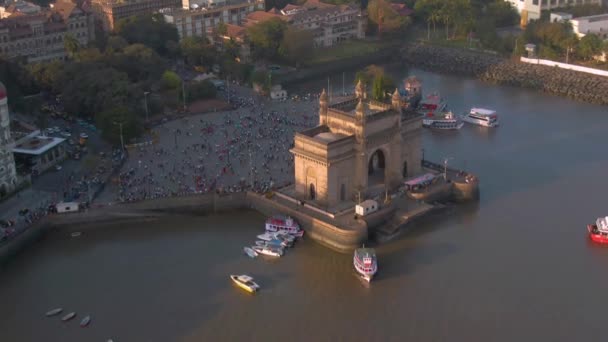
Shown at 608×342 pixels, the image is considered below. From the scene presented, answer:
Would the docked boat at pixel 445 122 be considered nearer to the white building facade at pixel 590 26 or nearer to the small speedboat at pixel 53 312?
the white building facade at pixel 590 26

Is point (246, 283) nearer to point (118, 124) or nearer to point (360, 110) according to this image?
point (360, 110)

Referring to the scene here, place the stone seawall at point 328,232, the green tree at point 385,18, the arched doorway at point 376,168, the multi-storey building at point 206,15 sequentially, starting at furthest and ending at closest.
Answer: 1. the green tree at point 385,18
2. the multi-storey building at point 206,15
3. the arched doorway at point 376,168
4. the stone seawall at point 328,232

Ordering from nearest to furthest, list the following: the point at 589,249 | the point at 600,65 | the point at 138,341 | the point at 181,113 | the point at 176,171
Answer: the point at 138,341, the point at 589,249, the point at 176,171, the point at 181,113, the point at 600,65

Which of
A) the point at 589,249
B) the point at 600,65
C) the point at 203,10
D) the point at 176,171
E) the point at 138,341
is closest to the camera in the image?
the point at 138,341

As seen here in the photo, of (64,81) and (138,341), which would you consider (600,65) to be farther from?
(138,341)

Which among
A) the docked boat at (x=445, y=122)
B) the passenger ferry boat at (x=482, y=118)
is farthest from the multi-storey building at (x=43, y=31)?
the passenger ferry boat at (x=482, y=118)

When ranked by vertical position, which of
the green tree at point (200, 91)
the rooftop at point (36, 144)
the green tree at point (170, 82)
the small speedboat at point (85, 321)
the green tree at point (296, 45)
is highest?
the green tree at point (296, 45)

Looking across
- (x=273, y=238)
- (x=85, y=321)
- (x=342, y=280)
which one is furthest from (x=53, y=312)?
(x=342, y=280)

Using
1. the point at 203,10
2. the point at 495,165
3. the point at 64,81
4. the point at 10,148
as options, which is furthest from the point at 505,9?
the point at 10,148
